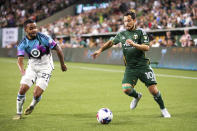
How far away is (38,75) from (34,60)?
340 mm

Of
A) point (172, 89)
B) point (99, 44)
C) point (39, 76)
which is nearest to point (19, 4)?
point (99, 44)

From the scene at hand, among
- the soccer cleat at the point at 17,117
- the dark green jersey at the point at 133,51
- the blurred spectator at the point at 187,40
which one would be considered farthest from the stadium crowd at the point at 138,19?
the soccer cleat at the point at 17,117

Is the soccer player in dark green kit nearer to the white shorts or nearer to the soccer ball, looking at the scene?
the soccer ball

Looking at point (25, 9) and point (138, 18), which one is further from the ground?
point (25, 9)

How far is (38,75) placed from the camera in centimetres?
759

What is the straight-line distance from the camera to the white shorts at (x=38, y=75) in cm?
743

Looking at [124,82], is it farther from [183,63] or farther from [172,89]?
[183,63]

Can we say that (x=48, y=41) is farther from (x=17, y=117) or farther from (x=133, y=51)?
(x=133, y=51)

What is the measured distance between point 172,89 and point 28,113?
20.8 ft

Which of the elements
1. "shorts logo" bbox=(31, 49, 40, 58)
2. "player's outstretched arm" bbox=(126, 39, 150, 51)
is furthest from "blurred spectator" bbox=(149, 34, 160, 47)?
"shorts logo" bbox=(31, 49, 40, 58)

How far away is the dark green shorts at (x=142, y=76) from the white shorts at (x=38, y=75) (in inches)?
68.6

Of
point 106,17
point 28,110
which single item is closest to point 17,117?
point 28,110

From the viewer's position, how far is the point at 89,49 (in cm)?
2822

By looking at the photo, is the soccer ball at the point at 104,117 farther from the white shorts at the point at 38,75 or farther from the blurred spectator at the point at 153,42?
the blurred spectator at the point at 153,42
